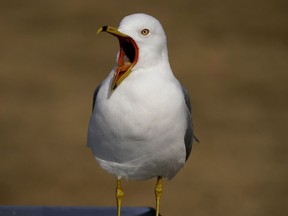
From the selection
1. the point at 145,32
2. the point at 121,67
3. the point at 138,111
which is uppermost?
the point at 145,32

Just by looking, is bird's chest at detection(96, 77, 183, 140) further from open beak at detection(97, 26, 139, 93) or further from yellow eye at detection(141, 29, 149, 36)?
yellow eye at detection(141, 29, 149, 36)

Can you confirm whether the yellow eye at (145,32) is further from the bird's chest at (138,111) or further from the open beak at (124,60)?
the bird's chest at (138,111)

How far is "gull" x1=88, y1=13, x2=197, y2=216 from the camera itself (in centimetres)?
463

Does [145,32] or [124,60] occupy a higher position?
[145,32]

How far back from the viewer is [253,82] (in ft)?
38.1

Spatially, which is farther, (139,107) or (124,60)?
(124,60)

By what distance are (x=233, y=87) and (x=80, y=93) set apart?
1.62 meters

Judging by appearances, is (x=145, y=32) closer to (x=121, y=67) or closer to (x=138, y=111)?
(x=121, y=67)

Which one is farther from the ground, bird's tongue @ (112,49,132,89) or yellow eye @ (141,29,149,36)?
yellow eye @ (141,29,149,36)

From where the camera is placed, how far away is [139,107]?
4617 millimetres

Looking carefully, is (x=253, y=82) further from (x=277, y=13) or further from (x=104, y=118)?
(x=104, y=118)

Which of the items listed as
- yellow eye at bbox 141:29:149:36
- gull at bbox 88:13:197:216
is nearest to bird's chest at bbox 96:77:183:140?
gull at bbox 88:13:197:216

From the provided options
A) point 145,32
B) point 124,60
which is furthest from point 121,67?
point 145,32

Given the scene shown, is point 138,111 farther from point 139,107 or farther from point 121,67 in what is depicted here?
point 121,67
